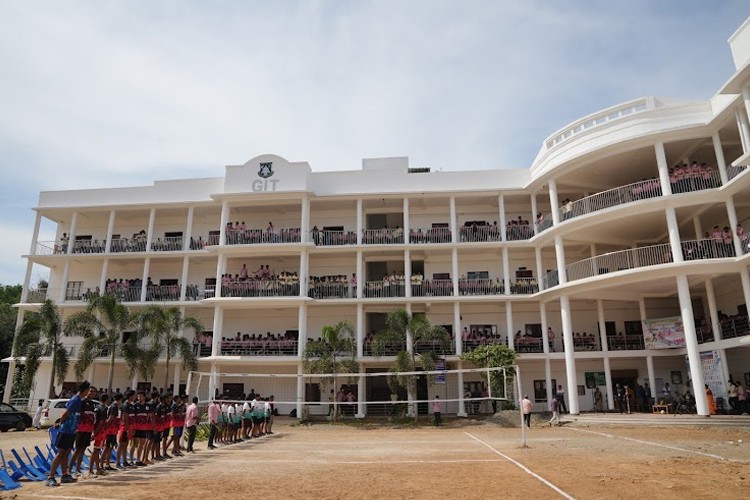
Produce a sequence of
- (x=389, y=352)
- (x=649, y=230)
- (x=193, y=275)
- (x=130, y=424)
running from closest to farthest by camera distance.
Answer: (x=130, y=424)
(x=649, y=230)
(x=389, y=352)
(x=193, y=275)

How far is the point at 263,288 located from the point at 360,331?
18.2 ft

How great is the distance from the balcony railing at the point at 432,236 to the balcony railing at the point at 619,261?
6598mm

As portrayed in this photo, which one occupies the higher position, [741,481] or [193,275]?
[193,275]

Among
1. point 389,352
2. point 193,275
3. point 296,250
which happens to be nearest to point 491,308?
point 389,352

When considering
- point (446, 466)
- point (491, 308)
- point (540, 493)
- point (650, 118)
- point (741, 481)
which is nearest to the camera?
point (540, 493)

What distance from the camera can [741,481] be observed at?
8539 mm

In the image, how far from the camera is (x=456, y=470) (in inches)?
405

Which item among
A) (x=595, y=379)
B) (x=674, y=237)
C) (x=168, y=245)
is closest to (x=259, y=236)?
(x=168, y=245)

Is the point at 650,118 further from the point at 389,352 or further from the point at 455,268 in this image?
the point at 389,352

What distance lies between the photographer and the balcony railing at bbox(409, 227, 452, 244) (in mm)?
28438

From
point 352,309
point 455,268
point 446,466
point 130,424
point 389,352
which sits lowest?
point 446,466

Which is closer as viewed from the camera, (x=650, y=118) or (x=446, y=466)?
(x=446, y=466)

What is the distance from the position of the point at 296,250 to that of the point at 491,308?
36.2 ft

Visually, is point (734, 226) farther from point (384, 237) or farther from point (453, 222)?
point (384, 237)
